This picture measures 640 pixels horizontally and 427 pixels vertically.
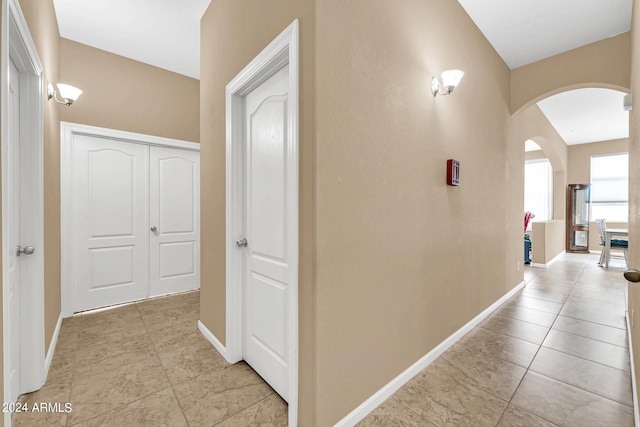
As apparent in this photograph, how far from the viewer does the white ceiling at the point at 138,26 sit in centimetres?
261

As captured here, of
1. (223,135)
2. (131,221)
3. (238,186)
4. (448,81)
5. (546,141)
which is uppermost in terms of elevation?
(546,141)

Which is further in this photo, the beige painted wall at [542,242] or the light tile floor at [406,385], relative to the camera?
the beige painted wall at [542,242]

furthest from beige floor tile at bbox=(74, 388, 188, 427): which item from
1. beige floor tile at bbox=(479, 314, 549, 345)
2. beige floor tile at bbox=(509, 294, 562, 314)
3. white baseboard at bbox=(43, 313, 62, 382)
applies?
beige floor tile at bbox=(509, 294, 562, 314)

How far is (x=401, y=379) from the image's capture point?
6.10ft

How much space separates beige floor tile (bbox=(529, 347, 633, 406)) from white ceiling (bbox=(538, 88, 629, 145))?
4.35 meters

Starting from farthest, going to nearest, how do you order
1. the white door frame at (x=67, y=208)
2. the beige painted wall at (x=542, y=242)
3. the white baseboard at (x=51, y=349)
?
the beige painted wall at (x=542, y=242), the white door frame at (x=67, y=208), the white baseboard at (x=51, y=349)

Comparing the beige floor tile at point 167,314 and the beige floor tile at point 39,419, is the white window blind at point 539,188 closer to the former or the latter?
the beige floor tile at point 167,314

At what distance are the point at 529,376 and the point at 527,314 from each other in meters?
1.39

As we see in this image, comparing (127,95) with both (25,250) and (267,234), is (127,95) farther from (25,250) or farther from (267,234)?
(267,234)

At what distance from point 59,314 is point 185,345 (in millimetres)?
1607

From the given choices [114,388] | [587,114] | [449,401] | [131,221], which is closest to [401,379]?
[449,401]

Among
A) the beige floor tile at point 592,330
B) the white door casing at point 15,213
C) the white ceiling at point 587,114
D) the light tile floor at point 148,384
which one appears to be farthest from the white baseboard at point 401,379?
the white ceiling at point 587,114

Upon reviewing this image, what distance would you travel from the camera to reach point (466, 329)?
8.56 ft

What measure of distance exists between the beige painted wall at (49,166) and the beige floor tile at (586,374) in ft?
12.6
